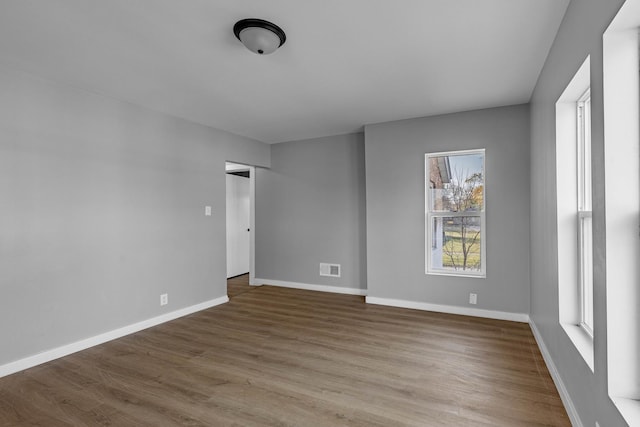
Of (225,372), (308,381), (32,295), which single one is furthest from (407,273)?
(32,295)

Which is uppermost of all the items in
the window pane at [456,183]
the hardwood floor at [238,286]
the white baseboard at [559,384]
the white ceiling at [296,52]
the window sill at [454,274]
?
the white ceiling at [296,52]

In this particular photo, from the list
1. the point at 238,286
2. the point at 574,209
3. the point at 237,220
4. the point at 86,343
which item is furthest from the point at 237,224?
the point at 574,209

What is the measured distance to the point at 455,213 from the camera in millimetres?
4113

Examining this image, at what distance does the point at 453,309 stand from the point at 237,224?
14.8ft

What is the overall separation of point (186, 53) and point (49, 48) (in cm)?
100

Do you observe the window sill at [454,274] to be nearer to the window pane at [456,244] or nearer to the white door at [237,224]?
the window pane at [456,244]

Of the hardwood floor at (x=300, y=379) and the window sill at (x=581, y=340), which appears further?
the hardwood floor at (x=300, y=379)

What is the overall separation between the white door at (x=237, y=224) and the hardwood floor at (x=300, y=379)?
298 cm

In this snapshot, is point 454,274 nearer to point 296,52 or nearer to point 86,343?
point 296,52

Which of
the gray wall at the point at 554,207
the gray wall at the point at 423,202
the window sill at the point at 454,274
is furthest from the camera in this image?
the window sill at the point at 454,274

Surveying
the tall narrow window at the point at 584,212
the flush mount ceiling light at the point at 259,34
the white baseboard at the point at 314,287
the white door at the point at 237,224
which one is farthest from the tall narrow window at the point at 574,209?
the white door at the point at 237,224

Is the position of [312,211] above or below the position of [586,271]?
above

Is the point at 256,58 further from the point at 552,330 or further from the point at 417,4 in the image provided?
the point at 552,330

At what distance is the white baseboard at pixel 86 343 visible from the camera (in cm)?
267
